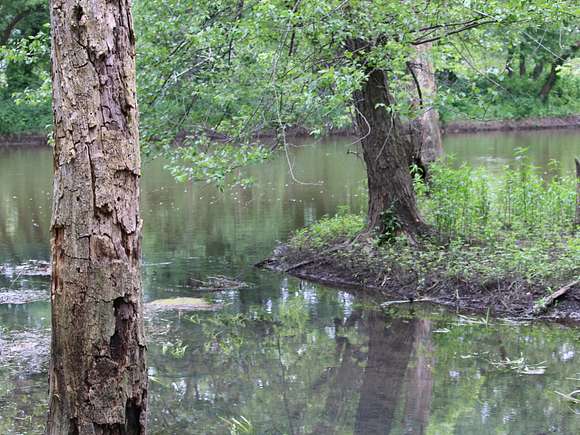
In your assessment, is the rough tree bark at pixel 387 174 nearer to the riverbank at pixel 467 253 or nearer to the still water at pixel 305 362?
the riverbank at pixel 467 253

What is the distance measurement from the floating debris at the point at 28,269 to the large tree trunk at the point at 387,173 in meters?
4.39

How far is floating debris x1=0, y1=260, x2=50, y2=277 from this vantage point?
11.6 m

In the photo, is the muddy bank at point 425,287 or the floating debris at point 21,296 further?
the floating debris at point 21,296

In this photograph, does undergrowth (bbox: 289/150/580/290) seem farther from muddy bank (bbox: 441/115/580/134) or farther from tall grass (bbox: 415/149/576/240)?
muddy bank (bbox: 441/115/580/134)

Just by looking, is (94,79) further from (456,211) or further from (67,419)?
(456,211)

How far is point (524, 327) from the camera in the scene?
8586 mm

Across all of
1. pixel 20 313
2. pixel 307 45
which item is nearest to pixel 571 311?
pixel 307 45

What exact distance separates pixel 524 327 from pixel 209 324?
312 centimetres

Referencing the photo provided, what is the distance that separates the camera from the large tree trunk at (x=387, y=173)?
10.8 meters

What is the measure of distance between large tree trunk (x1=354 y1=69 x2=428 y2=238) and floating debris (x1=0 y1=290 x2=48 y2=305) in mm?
4064

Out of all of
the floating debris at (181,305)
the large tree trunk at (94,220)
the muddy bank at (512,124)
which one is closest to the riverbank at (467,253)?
the floating debris at (181,305)

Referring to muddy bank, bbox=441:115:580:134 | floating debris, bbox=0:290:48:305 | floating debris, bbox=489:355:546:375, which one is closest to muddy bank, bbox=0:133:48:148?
muddy bank, bbox=441:115:580:134

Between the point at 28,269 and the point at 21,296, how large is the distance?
172 centimetres

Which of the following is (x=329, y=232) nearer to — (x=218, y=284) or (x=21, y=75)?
(x=218, y=284)
